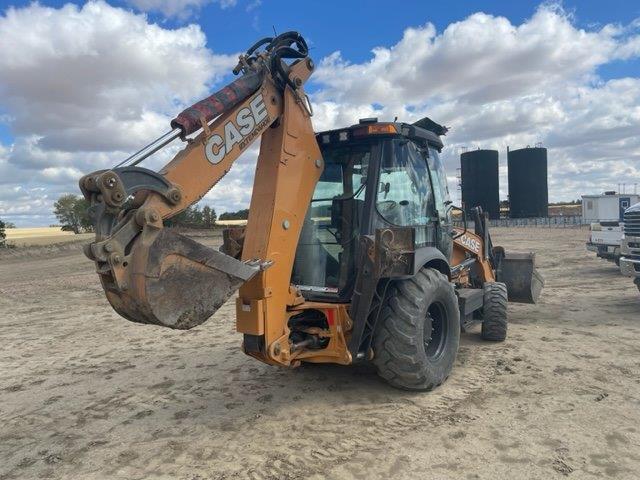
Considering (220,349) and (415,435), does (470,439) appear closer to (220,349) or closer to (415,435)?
(415,435)

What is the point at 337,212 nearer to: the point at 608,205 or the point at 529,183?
the point at 608,205

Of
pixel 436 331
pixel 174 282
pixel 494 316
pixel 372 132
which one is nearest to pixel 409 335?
pixel 436 331

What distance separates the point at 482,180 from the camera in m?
39.2

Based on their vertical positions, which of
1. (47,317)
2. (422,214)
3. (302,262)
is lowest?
(47,317)

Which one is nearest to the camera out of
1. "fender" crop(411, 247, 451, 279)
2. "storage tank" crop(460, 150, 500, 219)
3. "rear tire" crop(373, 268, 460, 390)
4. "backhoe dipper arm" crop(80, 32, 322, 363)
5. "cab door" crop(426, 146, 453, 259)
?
"backhoe dipper arm" crop(80, 32, 322, 363)

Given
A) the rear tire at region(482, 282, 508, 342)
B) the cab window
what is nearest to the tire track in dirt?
the rear tire at region(482, 282, 508, 342)

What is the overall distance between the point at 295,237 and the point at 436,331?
6.30 feet

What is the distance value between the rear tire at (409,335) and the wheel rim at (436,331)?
10cm

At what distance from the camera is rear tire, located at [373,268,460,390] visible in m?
4.49

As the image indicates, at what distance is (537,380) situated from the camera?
511cm

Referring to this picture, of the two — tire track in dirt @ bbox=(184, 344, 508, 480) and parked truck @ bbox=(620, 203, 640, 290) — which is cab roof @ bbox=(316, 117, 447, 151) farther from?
parked truck @ bbox=(620, 203, 640, 290)

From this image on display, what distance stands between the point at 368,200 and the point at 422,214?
943mm

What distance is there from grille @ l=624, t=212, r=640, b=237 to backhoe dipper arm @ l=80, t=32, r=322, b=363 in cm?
700

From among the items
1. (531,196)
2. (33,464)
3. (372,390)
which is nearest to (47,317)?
(33,464)
